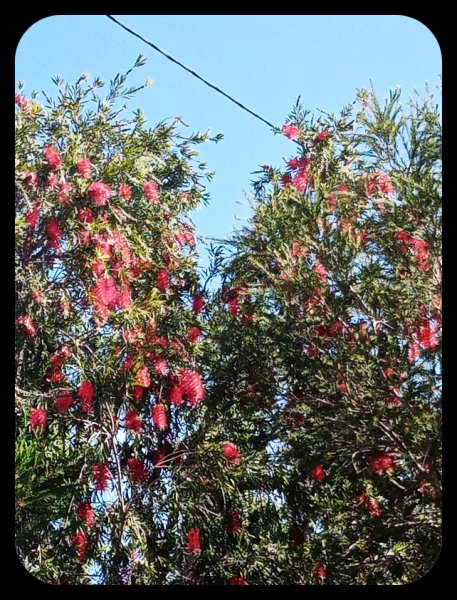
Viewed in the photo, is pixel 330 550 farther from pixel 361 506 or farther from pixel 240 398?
pixel 240 398

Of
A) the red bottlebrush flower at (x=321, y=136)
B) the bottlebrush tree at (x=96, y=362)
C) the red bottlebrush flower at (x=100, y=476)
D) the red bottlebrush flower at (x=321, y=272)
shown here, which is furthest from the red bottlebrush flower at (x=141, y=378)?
the red bottlebrush flower at (x=321, y=136)

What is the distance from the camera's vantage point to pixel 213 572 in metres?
2.21

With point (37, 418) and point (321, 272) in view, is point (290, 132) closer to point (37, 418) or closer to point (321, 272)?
point (321, 272)

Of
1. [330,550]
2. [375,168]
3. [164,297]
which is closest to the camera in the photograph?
[330,550]

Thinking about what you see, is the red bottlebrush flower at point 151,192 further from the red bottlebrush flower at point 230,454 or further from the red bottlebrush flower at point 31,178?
the red bottlebrush flower at point 230,454

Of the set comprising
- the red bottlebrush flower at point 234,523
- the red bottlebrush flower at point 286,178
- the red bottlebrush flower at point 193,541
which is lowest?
the red bottlebrush flower at point 193,541

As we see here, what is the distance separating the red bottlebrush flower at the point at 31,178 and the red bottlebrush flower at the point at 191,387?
0.67 metres

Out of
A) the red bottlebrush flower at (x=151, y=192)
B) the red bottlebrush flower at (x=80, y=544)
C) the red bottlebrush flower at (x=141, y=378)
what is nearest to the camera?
the red bottlebrush flower at (x=80, y=544)

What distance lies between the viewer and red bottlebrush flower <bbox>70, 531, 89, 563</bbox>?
2.15m

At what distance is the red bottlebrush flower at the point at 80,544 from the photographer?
2152 mm

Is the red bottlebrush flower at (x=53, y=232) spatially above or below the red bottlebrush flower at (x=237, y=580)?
above
